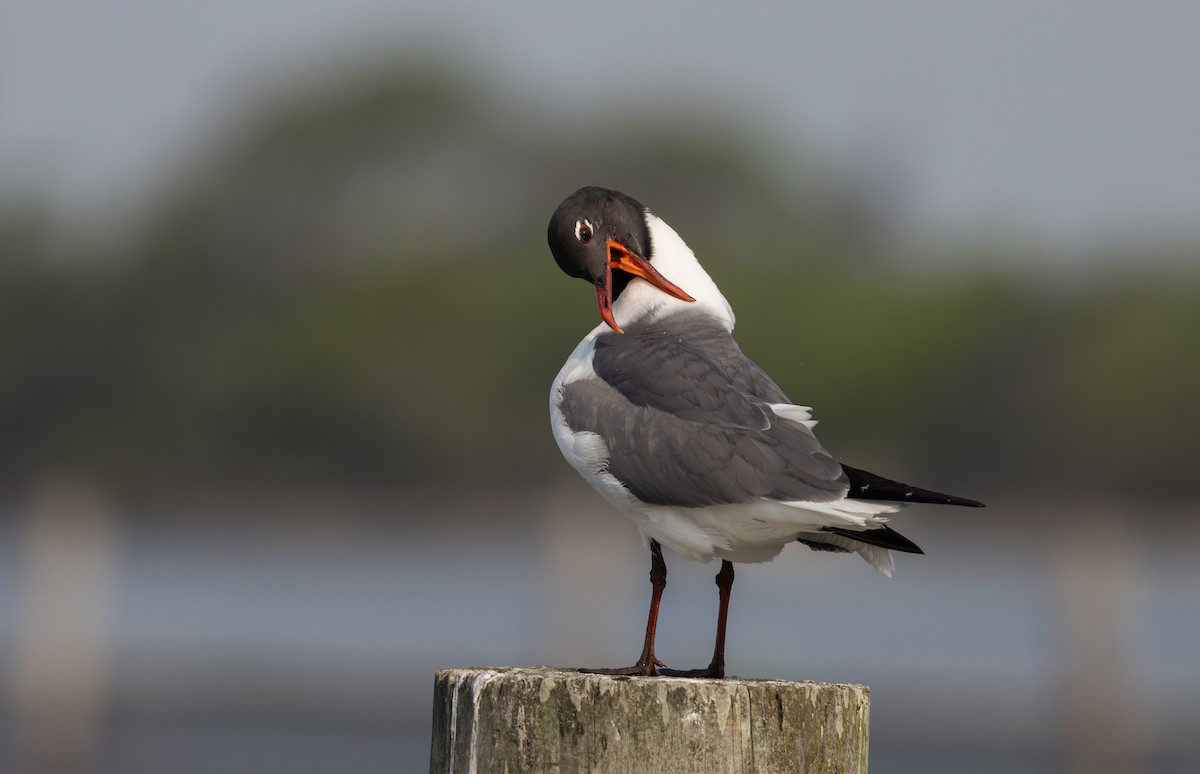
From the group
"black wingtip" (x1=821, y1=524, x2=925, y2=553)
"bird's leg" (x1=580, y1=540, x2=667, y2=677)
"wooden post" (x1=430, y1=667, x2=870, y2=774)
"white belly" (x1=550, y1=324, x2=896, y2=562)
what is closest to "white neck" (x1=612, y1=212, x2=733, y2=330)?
"white belly" (x1=550, y1=324, x2=896, y2=562)

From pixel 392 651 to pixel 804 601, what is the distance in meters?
6.85

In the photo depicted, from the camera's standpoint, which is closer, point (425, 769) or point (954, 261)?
point (425, 769)

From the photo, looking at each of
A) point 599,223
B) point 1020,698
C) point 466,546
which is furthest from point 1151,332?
point 599,223

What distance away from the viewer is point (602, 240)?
4559 mm

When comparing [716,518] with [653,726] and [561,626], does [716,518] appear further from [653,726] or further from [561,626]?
[561,626]

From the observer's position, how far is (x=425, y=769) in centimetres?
1891

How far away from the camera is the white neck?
15.1 feet

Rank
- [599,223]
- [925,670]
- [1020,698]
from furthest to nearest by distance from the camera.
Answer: [925,670] < [1020,698] < [599,223]

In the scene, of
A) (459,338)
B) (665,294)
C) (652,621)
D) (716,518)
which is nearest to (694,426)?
(716,518)

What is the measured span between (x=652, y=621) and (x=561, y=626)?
13.2 m

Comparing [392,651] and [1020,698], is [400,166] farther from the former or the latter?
[1020,698]

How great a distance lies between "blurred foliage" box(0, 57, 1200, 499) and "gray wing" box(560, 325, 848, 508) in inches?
815

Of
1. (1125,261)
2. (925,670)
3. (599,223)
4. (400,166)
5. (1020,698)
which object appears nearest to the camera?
(599,223)

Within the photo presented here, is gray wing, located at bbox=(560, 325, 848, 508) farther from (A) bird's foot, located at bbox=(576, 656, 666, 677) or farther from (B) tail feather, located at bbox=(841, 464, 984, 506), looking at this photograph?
(A) bird's foot, located at bbox=(576, 656, 666, 677)
